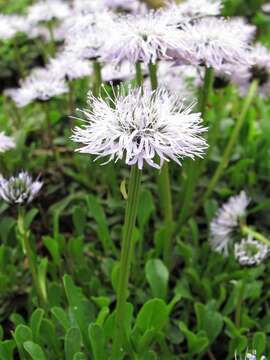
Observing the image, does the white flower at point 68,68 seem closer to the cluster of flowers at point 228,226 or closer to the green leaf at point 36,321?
the cluster of flowers at point 228,226

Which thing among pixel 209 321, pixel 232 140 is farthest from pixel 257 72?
pixel 209 321

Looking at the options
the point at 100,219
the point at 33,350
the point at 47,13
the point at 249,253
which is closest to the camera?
the point at 33,350

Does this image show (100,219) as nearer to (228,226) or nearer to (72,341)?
(228,226)

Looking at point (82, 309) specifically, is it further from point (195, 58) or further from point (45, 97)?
point (45, 97)

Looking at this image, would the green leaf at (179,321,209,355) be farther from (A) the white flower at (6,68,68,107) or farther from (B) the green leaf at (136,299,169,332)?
(A) the white flower at (6,68,68,107)

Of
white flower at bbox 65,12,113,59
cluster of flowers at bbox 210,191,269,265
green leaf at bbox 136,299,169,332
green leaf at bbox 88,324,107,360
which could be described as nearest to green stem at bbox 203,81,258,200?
cluster of flowers at bbox 210,191,269,265

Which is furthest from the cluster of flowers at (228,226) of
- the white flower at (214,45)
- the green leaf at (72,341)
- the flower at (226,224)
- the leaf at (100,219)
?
the green leaf at (72,341)

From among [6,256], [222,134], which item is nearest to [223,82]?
[222,134]
